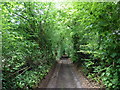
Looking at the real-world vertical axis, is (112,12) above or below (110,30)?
above

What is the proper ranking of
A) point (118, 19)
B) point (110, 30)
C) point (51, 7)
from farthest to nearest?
point (51, 7)
point (110, 30)
point (118, 19)

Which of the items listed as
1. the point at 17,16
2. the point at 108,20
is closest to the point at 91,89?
the point at 108,20

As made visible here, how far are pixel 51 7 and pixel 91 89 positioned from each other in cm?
418

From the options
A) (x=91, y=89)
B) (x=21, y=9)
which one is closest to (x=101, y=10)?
(x=21, y=9)

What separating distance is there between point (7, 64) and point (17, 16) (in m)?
1.99

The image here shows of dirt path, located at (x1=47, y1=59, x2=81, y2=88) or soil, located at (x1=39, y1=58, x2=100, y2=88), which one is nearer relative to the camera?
soil, located at (x1=39, y1=58, x2=100, y2=88)

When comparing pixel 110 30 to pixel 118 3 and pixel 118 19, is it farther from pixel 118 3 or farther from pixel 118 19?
pixel 118 3

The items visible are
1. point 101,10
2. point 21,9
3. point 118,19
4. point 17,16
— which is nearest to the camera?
point 118,19

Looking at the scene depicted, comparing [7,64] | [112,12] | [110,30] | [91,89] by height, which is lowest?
[91,89]

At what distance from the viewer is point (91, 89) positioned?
402 cm

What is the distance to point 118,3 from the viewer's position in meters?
1.97

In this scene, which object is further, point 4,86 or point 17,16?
point 17,16

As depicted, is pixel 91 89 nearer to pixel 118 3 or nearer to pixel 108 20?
pixel 108 20

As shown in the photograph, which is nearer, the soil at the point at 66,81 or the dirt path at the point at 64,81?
the soil at the point at 66,81
